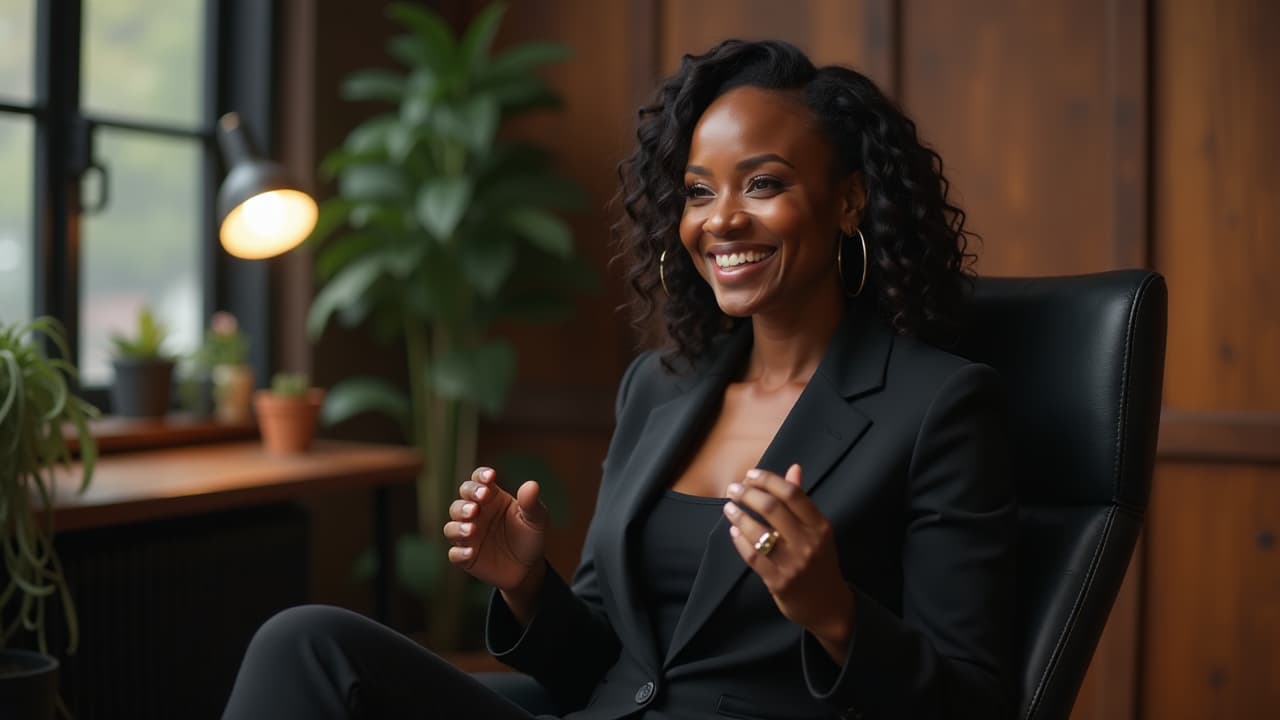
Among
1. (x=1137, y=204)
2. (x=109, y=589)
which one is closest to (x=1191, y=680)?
(x=1137, y=204)

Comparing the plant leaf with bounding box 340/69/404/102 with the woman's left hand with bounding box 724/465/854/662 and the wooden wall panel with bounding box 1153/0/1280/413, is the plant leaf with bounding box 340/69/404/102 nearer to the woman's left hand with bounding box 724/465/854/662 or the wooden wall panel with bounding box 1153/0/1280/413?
the wooden wall panel with bounding box 1153/0/1280/413

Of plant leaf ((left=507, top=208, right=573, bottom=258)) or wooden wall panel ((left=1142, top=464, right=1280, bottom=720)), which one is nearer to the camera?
wooden wall panel ((left=1142, top=464, right=1280, bottom=720))

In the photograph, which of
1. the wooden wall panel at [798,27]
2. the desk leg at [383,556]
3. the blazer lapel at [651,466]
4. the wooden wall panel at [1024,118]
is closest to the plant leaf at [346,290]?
the desk leg at [383,556]

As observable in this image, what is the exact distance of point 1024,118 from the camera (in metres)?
3.10

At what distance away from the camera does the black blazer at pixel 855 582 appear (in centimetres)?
128

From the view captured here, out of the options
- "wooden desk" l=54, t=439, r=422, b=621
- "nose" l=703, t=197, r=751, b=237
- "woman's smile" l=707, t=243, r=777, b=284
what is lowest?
"wooden desk" l=54, t=439, r=422, b=621

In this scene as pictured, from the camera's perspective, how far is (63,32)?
9.62 feet

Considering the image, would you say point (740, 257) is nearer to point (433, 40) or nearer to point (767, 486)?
point (767, 486)

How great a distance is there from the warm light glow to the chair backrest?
153 centimetres

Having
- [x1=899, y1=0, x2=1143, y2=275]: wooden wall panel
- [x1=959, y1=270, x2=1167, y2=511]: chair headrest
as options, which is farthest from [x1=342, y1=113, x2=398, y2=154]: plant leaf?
[x1=959, y1=270, x2=1167, y2=511]: chair headrest

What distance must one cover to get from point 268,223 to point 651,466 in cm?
127

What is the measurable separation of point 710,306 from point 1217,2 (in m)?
1.81

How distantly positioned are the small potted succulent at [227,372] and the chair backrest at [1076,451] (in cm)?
204

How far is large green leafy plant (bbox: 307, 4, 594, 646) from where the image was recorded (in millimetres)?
3172
